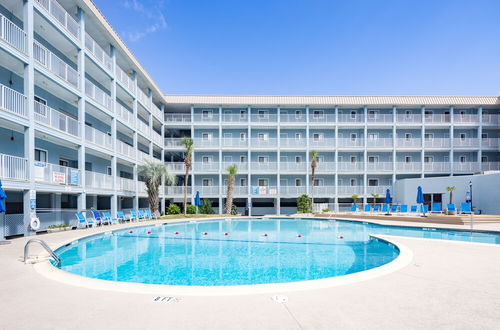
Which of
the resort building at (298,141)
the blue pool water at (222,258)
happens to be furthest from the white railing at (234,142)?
the blue pool water at (222,258)

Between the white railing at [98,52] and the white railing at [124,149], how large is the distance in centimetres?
579

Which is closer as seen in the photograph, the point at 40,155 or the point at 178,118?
the point at 40,155

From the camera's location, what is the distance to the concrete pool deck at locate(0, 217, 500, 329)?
10.9ft

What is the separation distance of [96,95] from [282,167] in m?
19.5

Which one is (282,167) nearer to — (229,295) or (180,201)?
(180,201)

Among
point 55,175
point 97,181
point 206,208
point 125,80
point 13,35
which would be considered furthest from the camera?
point 206,208

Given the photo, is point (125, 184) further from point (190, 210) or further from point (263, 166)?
point (263, 166)

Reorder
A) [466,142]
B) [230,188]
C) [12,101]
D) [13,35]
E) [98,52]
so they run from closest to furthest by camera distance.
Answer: [12,101] < [13,35] < [98,52] < [230,188] < [466,142]

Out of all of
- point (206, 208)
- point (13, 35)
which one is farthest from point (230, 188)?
point (13, 35)

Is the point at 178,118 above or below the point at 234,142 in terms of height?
above

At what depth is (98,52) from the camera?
1945cm

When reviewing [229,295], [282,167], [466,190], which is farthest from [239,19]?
[466,190]

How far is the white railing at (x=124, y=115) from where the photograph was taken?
72.2 ft

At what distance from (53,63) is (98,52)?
16.4 ft
